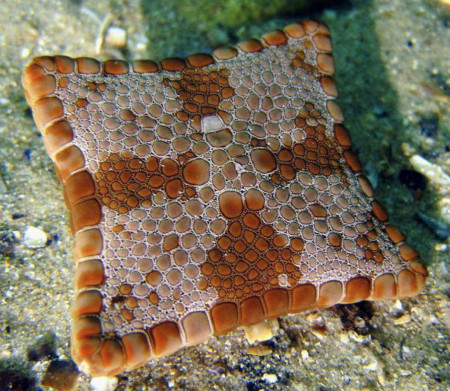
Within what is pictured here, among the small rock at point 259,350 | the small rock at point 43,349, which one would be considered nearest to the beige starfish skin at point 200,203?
the small rock at point 259,350

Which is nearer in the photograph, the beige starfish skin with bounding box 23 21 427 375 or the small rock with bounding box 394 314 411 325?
the beige starfish skin with bounding box 23 21 427 375

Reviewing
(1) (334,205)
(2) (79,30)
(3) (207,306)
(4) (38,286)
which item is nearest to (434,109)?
(1) (334,205)

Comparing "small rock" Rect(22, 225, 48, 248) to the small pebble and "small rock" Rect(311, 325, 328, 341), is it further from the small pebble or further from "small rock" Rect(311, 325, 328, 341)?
"small rock" Rect(311, 325, 328, 341)

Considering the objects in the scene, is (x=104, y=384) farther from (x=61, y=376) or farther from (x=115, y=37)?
(x=115, y=37)

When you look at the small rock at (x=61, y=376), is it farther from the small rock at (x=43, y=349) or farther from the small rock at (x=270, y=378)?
the small rock at (x=270, y=378)

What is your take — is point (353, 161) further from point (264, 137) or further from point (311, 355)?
point (311, 355)

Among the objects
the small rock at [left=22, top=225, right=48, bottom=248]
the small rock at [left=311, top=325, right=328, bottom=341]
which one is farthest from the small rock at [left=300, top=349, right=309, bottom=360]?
the small rock at [left=22, top=225, right=48, bottom=248]
